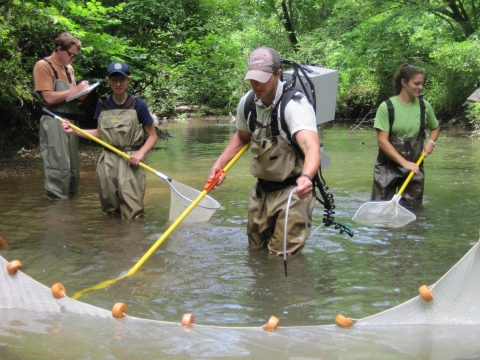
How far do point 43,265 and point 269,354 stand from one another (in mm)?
2731

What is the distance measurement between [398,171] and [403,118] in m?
0.64

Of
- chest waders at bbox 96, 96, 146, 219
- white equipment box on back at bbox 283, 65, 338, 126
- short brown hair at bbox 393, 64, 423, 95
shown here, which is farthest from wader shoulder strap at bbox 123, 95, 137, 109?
short brown hair at bbox 393, 64, 423, 95

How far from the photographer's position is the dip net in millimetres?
3172

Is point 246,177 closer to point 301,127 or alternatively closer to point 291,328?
point 301,127

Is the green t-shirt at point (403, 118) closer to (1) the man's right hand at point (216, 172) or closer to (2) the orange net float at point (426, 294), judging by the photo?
(1) the man's right hand at point (216, 172)

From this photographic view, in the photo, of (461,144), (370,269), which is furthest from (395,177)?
(461,144)

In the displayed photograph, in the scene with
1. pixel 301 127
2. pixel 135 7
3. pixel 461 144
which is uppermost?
pixel 135 7

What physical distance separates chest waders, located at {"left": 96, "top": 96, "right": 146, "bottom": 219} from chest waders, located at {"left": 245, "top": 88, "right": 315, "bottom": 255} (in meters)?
2.08

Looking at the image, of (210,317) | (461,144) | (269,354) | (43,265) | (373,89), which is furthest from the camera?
(373,89)

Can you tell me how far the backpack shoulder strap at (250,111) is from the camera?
4.95 meters

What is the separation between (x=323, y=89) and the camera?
5359mm

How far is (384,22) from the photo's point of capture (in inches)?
915

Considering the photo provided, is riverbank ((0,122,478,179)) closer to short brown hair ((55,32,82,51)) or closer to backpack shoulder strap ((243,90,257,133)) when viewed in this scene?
short brown hair ((55,32,82,51))

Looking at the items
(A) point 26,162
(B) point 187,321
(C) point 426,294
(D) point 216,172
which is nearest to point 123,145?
(D) point 216,172
